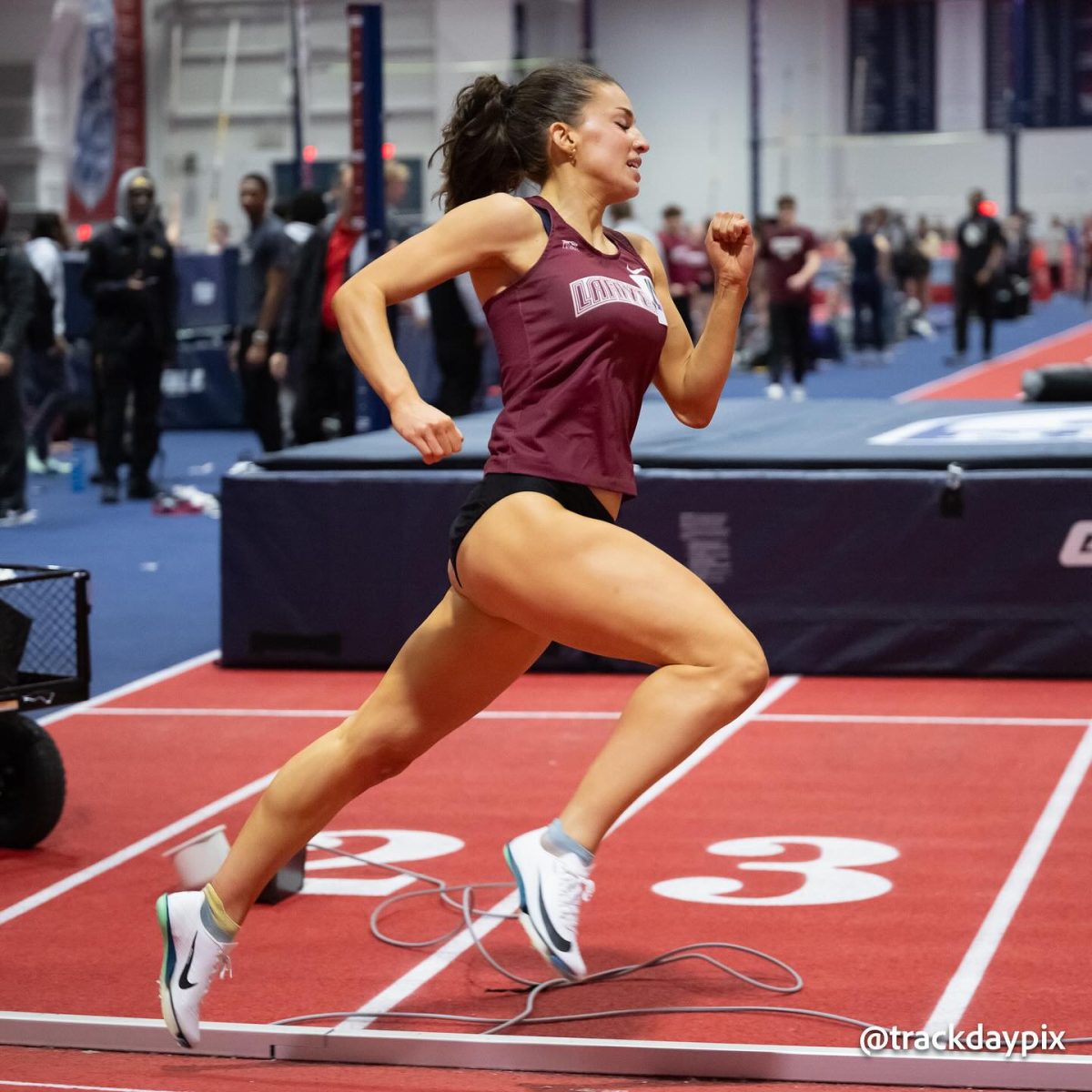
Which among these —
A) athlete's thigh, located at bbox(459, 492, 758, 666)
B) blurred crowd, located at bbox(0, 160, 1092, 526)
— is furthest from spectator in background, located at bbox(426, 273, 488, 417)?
athlete's thigh, located at bbox(459, 492, 758, 666)

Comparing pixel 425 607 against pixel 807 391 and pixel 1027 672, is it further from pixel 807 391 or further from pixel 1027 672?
pixel 807 391

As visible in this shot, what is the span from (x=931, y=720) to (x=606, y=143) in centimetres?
356

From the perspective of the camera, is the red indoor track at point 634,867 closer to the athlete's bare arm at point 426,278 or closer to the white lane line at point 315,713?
the white lane line at point 315,713

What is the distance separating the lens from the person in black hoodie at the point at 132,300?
1205 centimetres

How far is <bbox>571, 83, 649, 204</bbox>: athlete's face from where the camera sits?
12.1 feet

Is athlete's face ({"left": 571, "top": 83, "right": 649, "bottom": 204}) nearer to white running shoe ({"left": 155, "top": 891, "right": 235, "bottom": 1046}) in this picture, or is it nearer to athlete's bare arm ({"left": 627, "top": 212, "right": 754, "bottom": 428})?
athlete's bare arm ({"left": 627, "top": 212, "right": 754, "bottom": 428})

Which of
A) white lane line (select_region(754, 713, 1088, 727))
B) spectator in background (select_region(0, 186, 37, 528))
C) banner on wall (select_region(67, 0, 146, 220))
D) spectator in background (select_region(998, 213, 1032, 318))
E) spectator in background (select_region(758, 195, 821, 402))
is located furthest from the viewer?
spectator in background (select_region(998, 213, 1032, 318))

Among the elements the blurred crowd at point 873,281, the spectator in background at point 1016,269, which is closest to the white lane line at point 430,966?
the blurred crowd at point 873,281

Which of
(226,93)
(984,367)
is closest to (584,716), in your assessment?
(984,367)

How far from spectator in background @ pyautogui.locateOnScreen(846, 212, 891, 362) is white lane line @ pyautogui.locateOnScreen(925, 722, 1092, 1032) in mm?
17916

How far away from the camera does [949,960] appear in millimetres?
4199

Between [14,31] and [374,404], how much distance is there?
67.0 feet

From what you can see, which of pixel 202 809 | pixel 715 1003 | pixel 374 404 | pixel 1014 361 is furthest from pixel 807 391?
pixel 715 1003

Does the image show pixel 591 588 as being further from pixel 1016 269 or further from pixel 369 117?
pixel 1016 269
